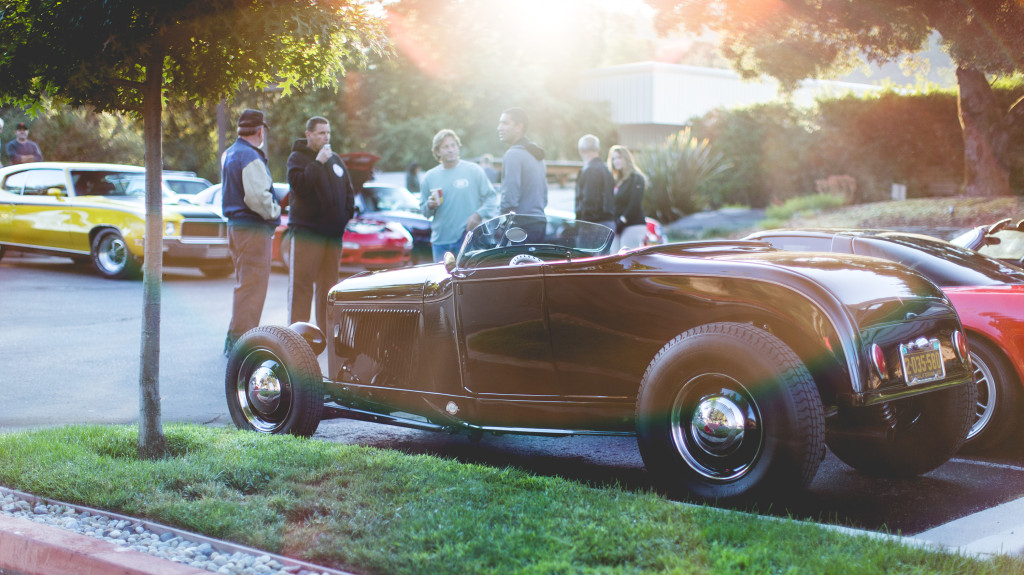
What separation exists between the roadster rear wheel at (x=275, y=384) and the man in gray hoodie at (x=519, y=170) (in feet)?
10.9

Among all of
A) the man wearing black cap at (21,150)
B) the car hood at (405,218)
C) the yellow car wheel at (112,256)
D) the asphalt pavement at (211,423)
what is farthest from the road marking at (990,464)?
the man wearing black cap at (21,150)

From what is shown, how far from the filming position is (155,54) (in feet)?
16.8

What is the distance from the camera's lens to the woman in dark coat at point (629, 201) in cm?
1118

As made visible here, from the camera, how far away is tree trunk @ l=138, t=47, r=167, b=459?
5.19m

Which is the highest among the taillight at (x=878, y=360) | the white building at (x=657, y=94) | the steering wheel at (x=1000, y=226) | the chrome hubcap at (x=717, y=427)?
the white building at (x=657, y=94)

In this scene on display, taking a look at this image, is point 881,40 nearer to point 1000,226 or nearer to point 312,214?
point 1000,226

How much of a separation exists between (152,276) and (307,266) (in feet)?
10.0

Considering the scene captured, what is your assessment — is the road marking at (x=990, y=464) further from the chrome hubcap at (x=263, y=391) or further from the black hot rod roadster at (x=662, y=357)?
the chrome hubcap at (x=263, y=391)

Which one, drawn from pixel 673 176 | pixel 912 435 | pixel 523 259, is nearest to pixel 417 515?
pixel 523 259

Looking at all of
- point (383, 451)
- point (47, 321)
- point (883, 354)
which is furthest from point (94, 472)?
point (47, 321)

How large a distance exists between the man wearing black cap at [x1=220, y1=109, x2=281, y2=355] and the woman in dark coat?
4228 mm

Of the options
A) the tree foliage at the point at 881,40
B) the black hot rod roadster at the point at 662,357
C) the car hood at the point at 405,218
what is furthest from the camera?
the car hood at the point at 405,218

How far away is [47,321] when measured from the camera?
10.4 m

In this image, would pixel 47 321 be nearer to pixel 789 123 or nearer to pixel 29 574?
pixel 29 574
